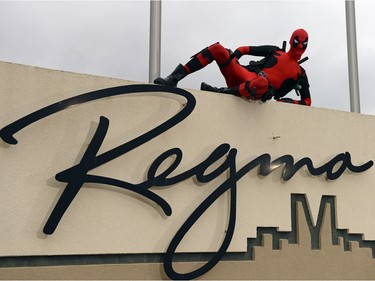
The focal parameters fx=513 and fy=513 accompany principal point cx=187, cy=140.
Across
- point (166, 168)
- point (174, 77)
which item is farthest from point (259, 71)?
point (166, 168)

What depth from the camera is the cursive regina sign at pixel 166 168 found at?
4941 mm

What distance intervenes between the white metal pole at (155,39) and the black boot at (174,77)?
1.35ft

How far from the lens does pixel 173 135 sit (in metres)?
5.71

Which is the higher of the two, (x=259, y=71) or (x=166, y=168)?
(x=259, y=71)

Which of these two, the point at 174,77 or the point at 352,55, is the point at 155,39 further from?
the point at 352,55

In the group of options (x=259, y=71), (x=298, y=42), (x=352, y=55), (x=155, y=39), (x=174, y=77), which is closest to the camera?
(x=174, y=77)

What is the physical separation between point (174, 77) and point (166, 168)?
1.23m

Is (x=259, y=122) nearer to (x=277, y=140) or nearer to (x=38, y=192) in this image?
(x=277, y=140)

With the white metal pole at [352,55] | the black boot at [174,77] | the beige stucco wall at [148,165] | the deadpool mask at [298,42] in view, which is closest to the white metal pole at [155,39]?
the black boot at [174,77]

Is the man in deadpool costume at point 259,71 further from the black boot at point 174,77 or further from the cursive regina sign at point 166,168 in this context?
the cursive regina sign at point 166,168

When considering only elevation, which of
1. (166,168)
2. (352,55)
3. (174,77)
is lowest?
(166,168)

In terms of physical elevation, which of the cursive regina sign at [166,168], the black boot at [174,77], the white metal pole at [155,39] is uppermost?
the white metal pole at [155,39]

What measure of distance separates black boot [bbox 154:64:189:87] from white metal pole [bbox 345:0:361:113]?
10.5 feet

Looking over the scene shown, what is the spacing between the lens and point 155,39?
6.78 meters
